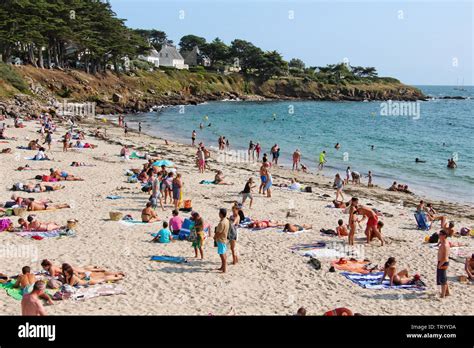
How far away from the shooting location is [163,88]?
80312 millimetres

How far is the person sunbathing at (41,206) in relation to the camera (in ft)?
48.3

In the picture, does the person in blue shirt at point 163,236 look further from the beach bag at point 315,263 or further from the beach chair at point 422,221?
the beach chair at point 422,221

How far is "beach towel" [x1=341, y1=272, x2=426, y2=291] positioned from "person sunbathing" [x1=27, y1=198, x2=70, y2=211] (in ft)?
30.7

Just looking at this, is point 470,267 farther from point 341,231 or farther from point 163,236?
point 163,236

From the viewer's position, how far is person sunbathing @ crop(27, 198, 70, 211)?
14734 mm

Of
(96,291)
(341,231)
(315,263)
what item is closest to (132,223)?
(96,291)

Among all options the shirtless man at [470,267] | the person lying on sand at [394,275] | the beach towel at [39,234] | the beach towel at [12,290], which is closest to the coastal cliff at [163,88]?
the beach towel at [39,234]

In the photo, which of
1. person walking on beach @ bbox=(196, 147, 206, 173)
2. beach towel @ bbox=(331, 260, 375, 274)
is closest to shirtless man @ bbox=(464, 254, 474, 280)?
beach towel @ bbox=(331, 260, 375, 274)

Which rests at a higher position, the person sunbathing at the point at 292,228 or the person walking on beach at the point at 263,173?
the person walking on beach at the point at 263,173

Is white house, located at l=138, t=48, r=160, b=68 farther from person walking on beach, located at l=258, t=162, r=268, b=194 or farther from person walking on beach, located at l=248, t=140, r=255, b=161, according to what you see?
person walking on beach, located at l=258, t=162, r=268, b=194

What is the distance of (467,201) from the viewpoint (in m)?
22.7

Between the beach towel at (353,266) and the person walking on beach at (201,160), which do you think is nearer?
the beach towel at (353,266)

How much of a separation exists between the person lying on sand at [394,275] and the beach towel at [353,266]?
689mm
